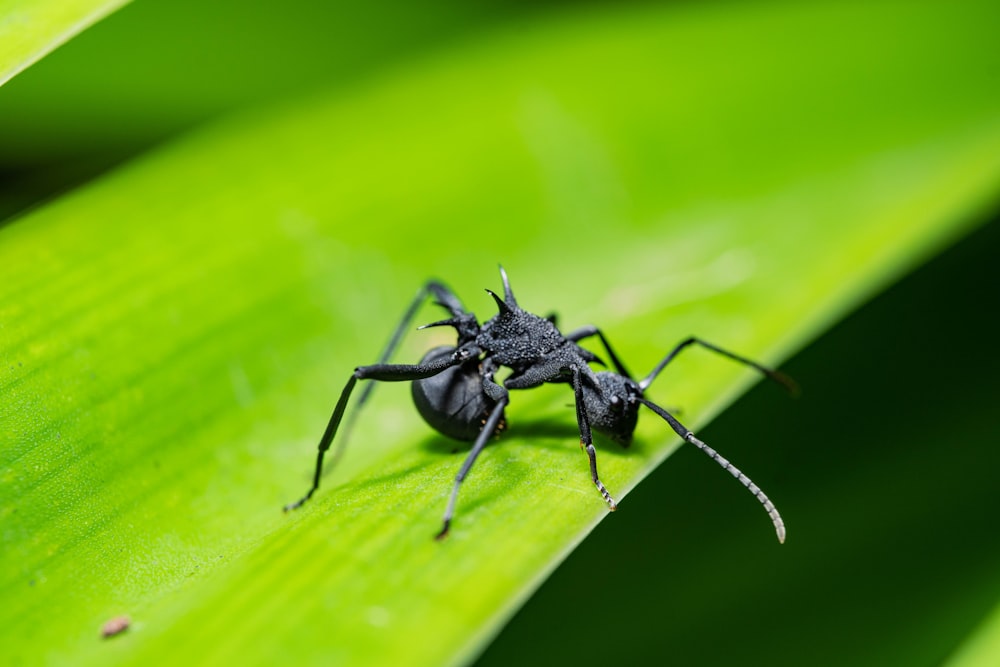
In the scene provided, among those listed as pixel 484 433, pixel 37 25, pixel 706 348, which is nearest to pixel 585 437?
pixel 484 433

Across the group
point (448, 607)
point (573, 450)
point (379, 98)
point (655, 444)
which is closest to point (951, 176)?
point (655, 444)

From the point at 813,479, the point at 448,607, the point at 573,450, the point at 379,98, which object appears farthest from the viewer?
the point at 379,98

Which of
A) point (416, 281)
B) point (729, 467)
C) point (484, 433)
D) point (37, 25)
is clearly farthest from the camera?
point (416, 281)

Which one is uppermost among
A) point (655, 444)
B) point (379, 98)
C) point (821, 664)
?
point (379, 98)

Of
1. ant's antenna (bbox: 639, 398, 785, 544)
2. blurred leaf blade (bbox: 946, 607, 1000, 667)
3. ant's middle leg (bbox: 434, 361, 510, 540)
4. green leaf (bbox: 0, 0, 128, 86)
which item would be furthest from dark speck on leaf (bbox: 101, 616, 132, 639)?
blurred leaf blade (bbox: 946, 607, 1000, 667)

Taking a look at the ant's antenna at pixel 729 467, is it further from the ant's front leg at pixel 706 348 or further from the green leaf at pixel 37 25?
the green leaf at pixel 37 25

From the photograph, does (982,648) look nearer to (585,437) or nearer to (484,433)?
(585,437)

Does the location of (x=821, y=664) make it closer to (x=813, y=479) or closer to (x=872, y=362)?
(x=813, y=479)
